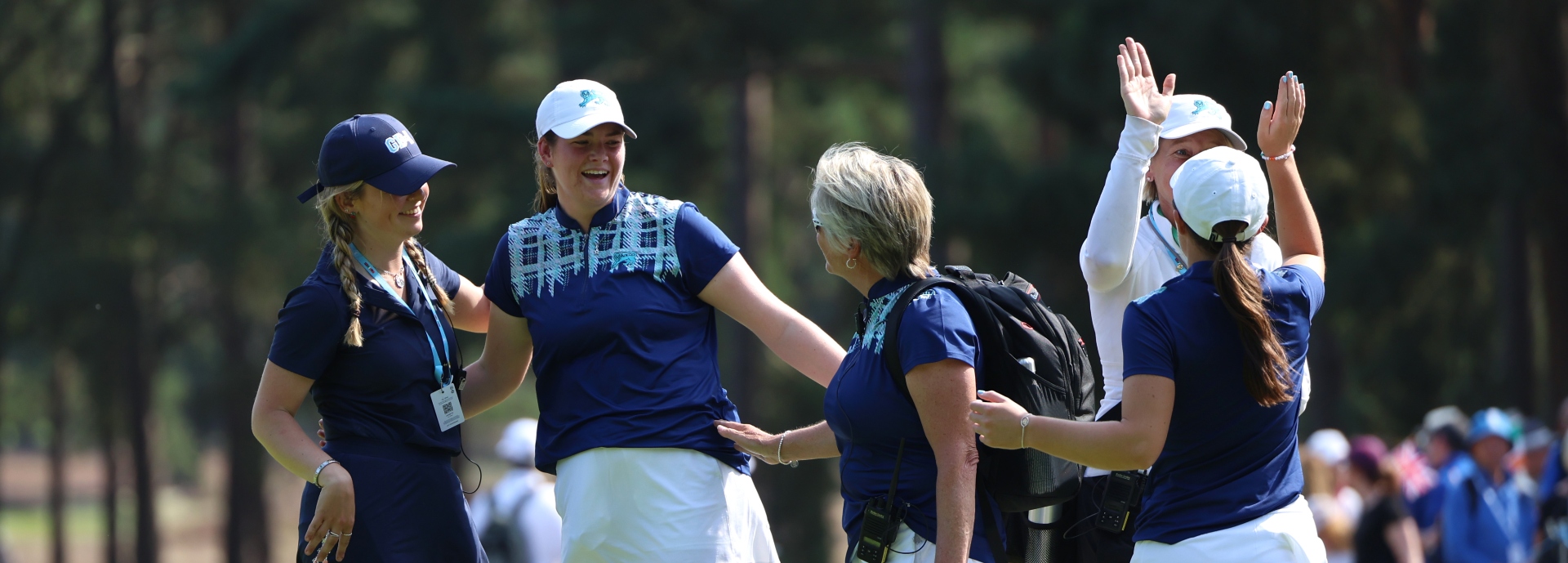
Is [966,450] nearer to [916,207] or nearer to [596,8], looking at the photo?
[916,207]

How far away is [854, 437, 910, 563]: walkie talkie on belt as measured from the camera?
10.3ft

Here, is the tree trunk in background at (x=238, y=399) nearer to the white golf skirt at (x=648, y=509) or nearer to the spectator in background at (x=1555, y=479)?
the spectator in background at (x=1555, y=479)

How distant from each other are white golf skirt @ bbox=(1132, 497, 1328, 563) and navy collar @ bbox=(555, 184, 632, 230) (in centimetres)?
153

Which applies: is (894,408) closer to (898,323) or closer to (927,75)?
(898,323)

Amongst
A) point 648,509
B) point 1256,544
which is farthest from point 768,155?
point 1256,544

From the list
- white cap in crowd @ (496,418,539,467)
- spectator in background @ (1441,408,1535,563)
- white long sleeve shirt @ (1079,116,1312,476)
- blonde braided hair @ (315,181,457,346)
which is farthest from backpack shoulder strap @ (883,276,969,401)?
spectator in background @ (1441,408,1535,563)

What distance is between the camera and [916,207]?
10.5 feet

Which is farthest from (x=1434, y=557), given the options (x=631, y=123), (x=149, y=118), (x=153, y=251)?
(x=149, y=118)

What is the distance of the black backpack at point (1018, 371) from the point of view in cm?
315

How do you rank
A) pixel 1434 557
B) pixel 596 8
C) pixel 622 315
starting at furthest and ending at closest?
1. pixel 596 8
2. pixel 1434 557
3. pixel 622 315

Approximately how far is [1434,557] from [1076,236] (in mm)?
5618

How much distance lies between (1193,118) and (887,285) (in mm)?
912

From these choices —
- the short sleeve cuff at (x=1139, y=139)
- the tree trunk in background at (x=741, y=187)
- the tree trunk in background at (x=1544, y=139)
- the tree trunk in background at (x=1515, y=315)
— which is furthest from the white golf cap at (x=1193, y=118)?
the tree trunk in background at (x=741, y=187)

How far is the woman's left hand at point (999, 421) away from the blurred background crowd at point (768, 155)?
5464mm
